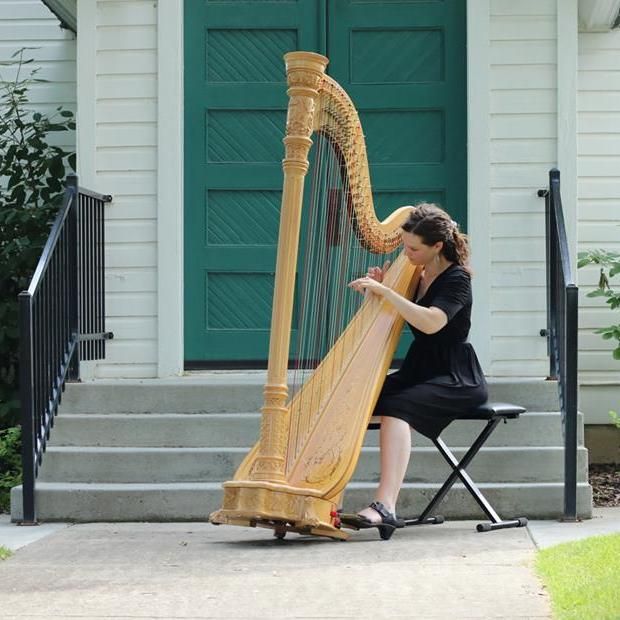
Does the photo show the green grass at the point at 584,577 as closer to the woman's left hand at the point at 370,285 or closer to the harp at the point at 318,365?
the harp at the point at 318,365

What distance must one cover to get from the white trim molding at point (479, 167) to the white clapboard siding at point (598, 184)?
2.70ft

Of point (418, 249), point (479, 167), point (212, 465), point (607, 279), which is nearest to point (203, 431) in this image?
point (212, 465)

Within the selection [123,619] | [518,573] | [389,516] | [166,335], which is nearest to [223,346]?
[166,335]

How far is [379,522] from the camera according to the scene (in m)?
5.51

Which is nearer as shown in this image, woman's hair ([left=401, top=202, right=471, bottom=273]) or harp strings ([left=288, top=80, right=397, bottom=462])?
harp strings ([left=288, top=80, right=397, bottom=462])

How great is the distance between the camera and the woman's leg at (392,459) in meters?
5.56

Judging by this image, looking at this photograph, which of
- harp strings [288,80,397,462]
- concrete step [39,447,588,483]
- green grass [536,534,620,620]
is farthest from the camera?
concrete step [39,447,588,483]

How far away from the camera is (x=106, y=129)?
7625 mm

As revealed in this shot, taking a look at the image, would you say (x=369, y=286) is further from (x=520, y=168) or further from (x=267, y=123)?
(x=267, y=123)

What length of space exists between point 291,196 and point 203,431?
2.15 m

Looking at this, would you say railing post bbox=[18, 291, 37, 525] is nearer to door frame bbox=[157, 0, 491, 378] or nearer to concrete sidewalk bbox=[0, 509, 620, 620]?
concrete sidewalk bbox=[0, 509, 620, 620]

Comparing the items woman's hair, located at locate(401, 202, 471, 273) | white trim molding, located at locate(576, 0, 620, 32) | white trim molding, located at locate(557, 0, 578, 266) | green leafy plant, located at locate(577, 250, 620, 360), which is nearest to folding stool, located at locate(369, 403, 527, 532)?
woman's hair, located at locate(401, 202, 471, 273)

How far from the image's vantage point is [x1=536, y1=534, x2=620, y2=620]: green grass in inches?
157

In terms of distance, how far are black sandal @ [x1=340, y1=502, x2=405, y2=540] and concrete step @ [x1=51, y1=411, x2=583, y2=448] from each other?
3.82 feet
